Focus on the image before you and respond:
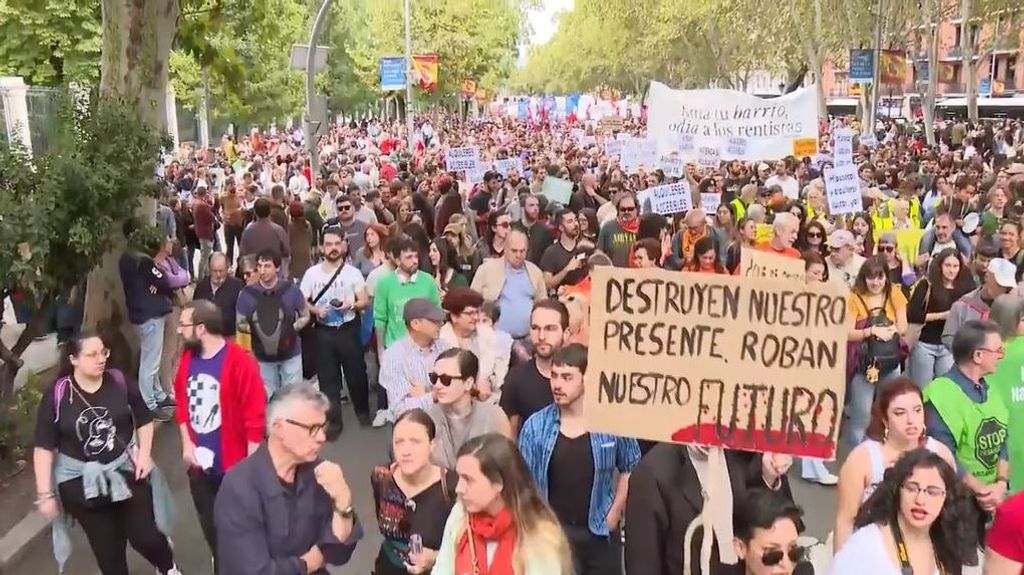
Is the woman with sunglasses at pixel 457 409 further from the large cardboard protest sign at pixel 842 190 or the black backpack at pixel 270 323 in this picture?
the large cardboard protest sign at pixel 842 190

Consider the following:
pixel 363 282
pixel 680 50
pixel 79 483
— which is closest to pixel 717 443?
pixel 79 483

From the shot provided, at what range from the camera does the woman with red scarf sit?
10.5ft

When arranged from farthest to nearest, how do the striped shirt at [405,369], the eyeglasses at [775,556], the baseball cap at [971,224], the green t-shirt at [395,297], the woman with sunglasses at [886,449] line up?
1. the baseball cap at [971,224]
2. the green t-shirt at [395,297]
3. the striped shirt at [405,369]
4. the woman with sunglasses at [886,449]
5. the eyeglasses at [775,556]

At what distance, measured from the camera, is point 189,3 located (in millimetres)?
10023

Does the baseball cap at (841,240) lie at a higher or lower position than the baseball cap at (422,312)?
higher

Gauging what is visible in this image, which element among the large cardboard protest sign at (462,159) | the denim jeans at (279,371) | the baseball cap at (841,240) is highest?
the large cardboard protest sign at (462,159)

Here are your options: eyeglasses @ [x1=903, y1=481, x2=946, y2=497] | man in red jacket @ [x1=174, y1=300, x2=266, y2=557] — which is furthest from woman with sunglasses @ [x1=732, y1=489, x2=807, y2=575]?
man in red jacket @ [x1=174, y1=300, x2=266, y2=557]

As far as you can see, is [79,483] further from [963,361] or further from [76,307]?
[76,307]

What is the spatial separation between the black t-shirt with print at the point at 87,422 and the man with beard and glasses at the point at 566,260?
4126 millimetres

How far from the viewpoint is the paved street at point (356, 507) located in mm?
5793

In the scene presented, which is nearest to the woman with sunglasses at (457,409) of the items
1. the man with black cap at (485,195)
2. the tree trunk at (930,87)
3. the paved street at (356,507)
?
the paved street at (356,507)

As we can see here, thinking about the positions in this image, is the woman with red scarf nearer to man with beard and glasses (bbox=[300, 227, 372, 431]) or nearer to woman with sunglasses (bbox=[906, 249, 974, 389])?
man with beard and glasses (bbox=[300, 227, 372, 431])

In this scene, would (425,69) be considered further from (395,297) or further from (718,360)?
(718,360)

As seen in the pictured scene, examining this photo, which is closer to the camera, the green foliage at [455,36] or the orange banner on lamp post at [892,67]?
the orange banner on lamp post at [892,67]
